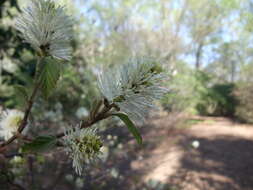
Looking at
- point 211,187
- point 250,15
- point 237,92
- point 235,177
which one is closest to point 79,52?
point 211,187

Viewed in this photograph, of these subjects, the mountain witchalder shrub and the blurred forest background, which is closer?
the mountain witchalder shrub

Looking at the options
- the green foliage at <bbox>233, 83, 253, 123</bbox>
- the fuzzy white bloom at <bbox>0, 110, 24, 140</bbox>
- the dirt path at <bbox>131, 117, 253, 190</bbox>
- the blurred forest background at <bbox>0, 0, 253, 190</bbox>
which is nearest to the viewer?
the fuzzy white bloom at <bbox>0, 110, 24, 140</bbox>

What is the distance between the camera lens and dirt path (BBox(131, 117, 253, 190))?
4453mm

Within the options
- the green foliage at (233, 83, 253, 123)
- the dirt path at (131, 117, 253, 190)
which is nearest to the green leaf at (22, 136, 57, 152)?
the dirt path at (131, 117, 253, 190)

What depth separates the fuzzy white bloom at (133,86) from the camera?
448mm

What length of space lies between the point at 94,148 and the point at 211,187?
4.29 meters

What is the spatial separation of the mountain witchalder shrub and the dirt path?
3532 mm

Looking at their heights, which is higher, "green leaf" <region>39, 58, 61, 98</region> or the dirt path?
"green leaf" <region>39, 58, 61, 98</region>

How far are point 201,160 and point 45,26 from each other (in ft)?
17.8

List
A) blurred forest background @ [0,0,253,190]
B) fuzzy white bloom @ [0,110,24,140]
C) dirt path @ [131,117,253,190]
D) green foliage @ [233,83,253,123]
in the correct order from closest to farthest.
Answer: fuzzy white bloom @ [0,110,24,140] → blurred forest background @ [0,0,253,190] → dirt path @ [131,117,253,190] → green foliage @ [233,83,253,123]

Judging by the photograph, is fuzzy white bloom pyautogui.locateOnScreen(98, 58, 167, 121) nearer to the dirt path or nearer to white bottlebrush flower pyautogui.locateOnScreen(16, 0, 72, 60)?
white bottlebrush flower pyautogui.locateOnScreen(16, 0, 72, 60)

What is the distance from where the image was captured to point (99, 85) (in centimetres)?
46

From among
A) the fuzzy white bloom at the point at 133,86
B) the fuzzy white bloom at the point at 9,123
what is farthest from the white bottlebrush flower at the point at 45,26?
the fuzzy white bloom at the point at 9,123

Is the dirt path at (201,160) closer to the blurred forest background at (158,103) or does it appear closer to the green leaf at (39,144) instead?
the blurred forest background at (158,103)
